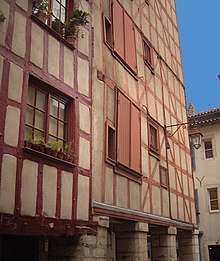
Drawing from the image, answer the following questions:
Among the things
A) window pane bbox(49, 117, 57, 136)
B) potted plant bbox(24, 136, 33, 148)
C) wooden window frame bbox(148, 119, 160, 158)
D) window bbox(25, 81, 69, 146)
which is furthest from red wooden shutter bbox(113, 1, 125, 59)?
potted plant bbox(24, 136, 33, 148)

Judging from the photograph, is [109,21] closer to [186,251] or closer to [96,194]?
[96,194]

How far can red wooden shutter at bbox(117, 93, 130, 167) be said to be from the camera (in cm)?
821

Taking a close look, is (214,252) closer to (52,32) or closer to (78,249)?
(78,249)

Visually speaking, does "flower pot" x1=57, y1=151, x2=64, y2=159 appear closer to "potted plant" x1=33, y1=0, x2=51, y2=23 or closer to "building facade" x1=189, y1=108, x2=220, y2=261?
"potted plant" x1=33, y1=0, x2=51, y2=23

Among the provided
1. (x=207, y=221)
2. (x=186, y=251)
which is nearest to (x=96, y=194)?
(x=186, y=251)

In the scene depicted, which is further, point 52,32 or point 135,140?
point 135,140

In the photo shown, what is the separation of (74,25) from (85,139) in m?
2.15

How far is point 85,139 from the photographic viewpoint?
273 inches

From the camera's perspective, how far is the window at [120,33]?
29.3ft

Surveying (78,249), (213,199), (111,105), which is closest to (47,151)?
(78,249)

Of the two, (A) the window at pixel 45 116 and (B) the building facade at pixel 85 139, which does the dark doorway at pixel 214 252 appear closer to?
(B) the building facade at pixel 85 139

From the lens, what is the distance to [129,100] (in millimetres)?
9117

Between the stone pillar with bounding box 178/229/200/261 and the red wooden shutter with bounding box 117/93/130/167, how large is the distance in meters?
5.13

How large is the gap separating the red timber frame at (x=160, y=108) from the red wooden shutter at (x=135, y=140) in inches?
13.4
